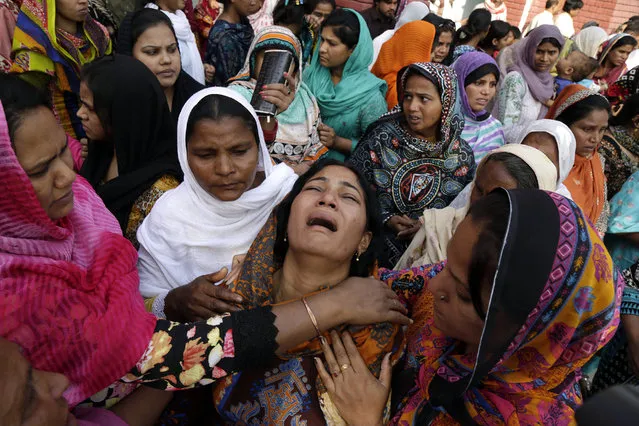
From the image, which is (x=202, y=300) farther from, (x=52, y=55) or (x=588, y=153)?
(x=588, y=153)

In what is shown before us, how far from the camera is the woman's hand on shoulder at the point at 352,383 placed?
138cm

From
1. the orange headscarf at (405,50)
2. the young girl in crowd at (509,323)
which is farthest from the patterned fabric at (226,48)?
the young girl in crowd at (509,323)

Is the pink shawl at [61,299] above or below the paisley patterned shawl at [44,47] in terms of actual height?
below

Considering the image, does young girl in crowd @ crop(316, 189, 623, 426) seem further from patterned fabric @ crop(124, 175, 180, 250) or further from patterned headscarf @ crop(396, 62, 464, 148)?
patterned headscarf @ crop(396, 62, 464, 148)

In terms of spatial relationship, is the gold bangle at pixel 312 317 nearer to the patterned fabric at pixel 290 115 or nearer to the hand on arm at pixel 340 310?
the hand on arm at pixel 340 310

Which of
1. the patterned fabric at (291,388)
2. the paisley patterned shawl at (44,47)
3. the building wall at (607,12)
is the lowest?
the patterned fabric at (291,388)

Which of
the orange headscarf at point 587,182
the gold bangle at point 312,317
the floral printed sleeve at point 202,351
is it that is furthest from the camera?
the orange headscarf at point 587,182

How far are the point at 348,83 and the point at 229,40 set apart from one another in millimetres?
1447

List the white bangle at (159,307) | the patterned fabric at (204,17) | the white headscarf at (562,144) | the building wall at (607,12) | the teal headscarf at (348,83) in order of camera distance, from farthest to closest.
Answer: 1. the building wall at (607,12)
2. the patterned fabric at (204,17)
3. the teal headscarf at (348,83)
4. the white headscarf at (562,144)
5. the white bangle at (159,307)

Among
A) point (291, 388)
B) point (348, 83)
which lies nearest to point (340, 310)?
point (291, 388)

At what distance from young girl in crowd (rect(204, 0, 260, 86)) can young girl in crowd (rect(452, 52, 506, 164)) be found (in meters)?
2.36

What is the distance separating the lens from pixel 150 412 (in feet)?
4.77

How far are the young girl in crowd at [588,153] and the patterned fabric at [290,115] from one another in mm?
2180

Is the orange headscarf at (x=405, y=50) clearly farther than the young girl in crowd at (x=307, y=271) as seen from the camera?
Yes
